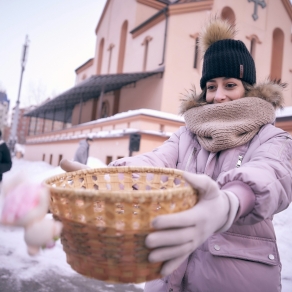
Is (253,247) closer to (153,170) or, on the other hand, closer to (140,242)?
(153,170)

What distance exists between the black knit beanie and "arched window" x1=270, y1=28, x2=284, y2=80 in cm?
1376

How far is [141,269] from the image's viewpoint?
2.69 feet

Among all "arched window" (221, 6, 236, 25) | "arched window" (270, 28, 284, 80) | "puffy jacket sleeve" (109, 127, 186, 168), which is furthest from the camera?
Answer: "arched window" (270, 28, 284, 80)

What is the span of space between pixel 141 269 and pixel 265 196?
0.49m

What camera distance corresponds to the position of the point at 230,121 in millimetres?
1465

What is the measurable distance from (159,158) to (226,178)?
0.55m

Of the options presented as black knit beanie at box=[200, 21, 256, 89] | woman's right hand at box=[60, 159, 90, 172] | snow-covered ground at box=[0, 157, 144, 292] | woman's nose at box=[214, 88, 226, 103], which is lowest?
snow-covered ground at box=[0, 157, 144, 292]

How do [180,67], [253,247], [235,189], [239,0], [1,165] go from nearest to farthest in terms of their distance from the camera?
1. [235,189]
2. [253,247]
3. [1,165]
4. [180,67]
5. [239,0]

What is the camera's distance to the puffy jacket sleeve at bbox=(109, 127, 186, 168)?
1466 millimetres

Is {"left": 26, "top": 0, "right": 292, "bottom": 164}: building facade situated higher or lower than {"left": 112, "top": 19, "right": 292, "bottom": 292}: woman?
higher

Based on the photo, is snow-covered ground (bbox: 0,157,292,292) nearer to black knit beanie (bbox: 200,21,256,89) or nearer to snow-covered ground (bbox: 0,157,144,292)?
snow-covered ground (bbox: 0,157,144,292)

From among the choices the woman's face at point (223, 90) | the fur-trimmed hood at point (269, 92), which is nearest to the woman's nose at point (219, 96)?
the woman's face at point (223, 90)

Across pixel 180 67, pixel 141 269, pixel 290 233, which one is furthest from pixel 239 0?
pixel 141 269

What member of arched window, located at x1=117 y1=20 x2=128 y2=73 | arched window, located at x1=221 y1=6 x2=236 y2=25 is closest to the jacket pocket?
arched window, located at x1=221 y1=6 x2=236 y2=25
